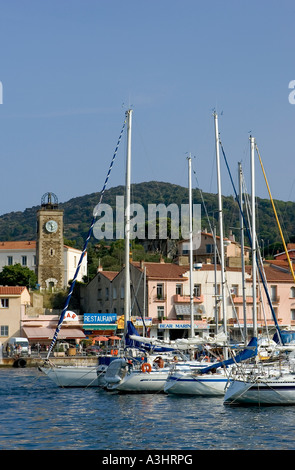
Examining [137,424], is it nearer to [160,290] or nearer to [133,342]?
[133,342]

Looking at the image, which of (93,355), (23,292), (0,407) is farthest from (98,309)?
(0,407)

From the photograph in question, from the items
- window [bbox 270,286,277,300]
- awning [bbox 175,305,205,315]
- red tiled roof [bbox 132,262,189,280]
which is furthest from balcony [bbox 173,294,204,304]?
window [bbox 270,286,277,300]

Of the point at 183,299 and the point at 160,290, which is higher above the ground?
the point at 160,290

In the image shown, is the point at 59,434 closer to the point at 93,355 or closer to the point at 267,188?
the point at 267,188

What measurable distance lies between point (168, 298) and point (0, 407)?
40312 mm

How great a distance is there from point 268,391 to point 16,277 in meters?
72.8

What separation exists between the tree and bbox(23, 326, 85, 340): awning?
24097 mm

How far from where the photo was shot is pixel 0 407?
35750 millimetres

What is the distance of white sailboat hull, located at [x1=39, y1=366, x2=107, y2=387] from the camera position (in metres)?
46.7

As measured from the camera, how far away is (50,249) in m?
109

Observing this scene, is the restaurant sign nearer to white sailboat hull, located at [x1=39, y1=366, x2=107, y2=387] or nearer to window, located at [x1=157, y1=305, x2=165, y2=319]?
window, located at [x1=157, y1=305, x2=165, y2=319]

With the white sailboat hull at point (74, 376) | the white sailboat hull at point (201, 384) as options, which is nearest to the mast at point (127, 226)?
the white sailboat hull at point (201, 384)

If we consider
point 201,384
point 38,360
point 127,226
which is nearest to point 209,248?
point 38,360

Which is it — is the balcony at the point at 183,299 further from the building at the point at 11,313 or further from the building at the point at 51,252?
the building at the point at 51,252
